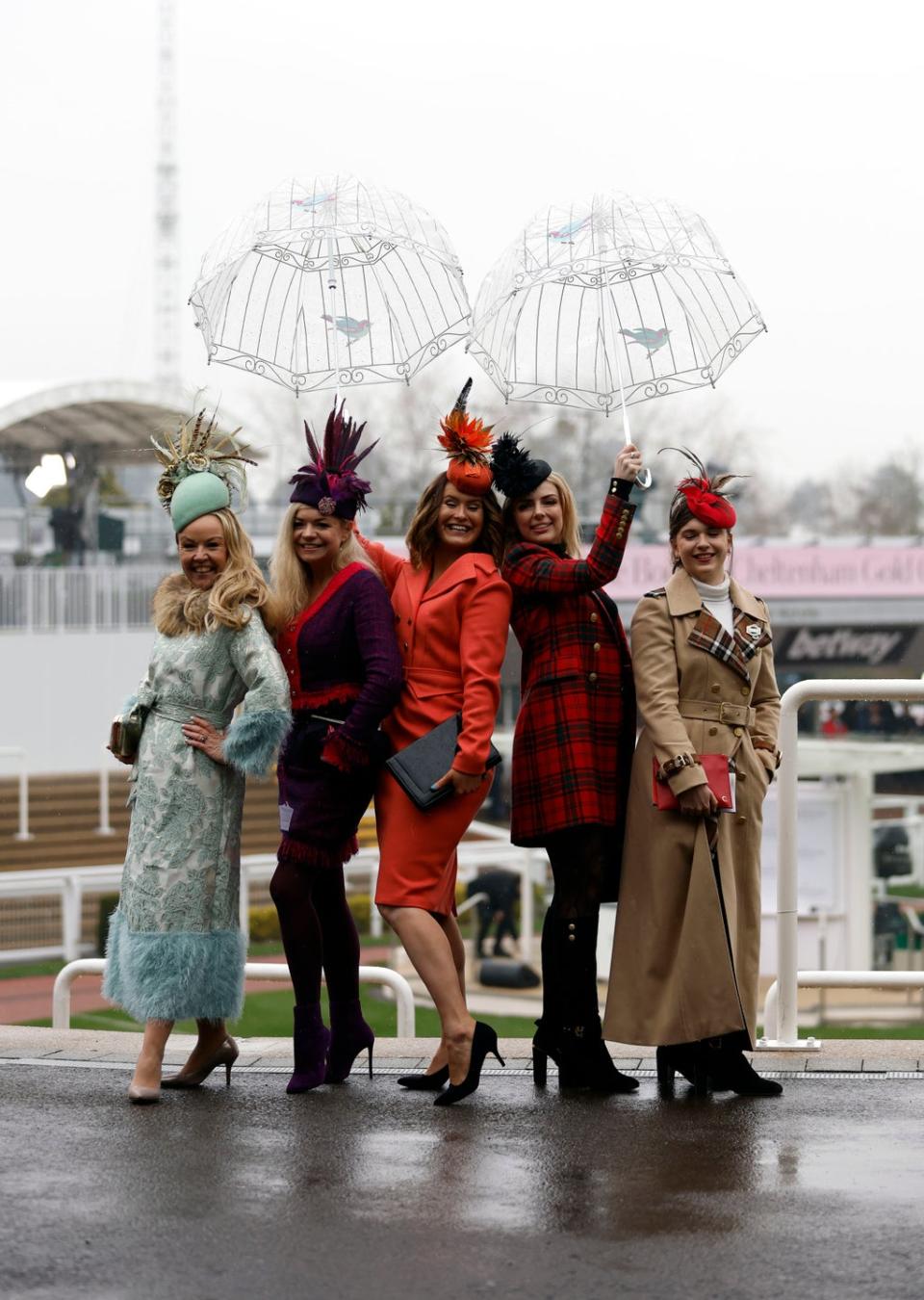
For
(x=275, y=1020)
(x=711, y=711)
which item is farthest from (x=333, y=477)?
(x=275, y=1020)

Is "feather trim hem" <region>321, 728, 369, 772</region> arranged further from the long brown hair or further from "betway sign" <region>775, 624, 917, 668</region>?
"betway sign" <region>775, 624, 917, 668</region>

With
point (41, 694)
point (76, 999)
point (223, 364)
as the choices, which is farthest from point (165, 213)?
point (223, 364)

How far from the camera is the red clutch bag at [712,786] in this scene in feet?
17.1

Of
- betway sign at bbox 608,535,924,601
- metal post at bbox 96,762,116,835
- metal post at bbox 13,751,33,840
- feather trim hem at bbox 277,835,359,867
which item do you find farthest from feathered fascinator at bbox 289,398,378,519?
betway sign at bbox 608,535,924,601

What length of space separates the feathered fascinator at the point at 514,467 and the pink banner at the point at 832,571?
104 ft

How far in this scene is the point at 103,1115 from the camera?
504cm

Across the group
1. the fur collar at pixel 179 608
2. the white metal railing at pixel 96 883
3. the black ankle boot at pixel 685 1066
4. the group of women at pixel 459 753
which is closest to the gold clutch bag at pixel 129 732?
the group of women at pixel 459 753

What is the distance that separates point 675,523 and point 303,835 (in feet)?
4.49

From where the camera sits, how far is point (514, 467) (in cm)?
532

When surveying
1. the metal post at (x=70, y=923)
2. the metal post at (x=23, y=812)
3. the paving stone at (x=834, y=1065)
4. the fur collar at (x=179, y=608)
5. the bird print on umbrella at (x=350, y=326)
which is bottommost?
the metal post at (x=70, y=923)

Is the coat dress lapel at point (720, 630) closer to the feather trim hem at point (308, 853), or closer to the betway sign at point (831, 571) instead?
the feather trim hem at point (308, 853)

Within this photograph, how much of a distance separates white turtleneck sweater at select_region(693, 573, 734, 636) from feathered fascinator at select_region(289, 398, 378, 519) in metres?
0.99

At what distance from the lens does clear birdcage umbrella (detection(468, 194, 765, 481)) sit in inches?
218

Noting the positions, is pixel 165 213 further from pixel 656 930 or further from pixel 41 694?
pixel 656 930
